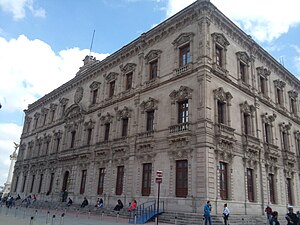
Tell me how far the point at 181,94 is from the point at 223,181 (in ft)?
22.7

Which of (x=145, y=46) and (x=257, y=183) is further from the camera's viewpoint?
(x=145, y=46)

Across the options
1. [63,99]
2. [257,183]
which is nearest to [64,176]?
[63,99]

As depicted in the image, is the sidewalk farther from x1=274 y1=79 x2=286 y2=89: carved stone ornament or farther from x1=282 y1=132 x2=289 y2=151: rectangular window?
x1=274 y1=79 x2=286 y2=89: carved stone ornament

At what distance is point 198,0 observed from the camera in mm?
20938

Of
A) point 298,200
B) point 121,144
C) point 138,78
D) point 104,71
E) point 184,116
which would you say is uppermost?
point 104,71

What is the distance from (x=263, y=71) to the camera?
86.2ft

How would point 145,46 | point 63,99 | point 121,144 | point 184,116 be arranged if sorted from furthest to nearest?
point 63,99 < point 145,46 < point 121,144 < point 184,116

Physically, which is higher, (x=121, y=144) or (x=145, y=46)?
(x=145, y=46)

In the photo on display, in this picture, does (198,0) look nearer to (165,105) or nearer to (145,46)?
(145,46)

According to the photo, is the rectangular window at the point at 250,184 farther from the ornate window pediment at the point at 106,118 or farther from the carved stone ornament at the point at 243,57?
the ornate window pediment at the point at 106,118

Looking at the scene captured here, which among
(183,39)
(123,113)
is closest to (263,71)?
(183,39)

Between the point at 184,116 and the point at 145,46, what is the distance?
30.1 feet

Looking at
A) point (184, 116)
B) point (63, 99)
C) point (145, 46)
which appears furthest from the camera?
point (63, 99)

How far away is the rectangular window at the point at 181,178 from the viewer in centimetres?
1814
